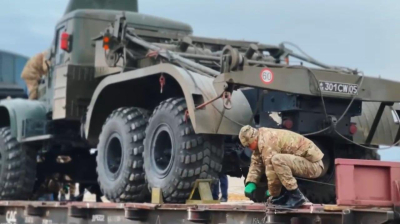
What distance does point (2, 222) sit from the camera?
9078 mm

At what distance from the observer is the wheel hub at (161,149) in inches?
301

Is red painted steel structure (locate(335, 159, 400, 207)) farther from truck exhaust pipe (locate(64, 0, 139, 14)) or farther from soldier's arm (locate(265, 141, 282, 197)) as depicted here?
truck exhaust pipe (locate(64, 0, 139, 14))

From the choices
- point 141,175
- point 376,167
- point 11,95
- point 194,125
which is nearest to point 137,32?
point 141,175

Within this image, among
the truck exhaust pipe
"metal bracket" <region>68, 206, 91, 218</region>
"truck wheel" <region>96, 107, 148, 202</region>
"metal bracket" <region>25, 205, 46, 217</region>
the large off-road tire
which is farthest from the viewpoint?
the truck exhaust pipe

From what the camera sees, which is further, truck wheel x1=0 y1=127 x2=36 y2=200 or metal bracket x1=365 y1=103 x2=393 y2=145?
truck wheel x1=0 y1=127 x2=36 y2=200

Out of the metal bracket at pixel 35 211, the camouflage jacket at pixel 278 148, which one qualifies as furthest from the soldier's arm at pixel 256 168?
the metal bracket at pixel 35 211

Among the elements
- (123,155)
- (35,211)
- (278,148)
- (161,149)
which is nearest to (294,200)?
(278,148)

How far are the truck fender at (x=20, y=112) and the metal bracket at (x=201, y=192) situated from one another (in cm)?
365

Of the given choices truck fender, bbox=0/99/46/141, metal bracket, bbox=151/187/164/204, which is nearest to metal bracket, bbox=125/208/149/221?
metal bracket, bbox=151/187/164/204

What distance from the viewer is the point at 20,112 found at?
10.0 metres

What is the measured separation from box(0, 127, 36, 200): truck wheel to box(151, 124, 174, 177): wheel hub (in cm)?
297

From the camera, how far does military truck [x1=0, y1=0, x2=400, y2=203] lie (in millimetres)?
7039

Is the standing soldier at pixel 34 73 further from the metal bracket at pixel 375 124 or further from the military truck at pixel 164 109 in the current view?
the metal bracket at pixel 375 124

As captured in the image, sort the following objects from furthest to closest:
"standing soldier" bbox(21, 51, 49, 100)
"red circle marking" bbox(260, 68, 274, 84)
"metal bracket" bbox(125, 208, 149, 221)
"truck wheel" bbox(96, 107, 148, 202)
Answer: "standing soldier" bbox(21, 51, 49, 100) → "truck wheel" bbox(96, 107, 148, 202) → "metal bracket" bbox(125, 208, 149, 221) → "red circle marking" bbox(260, 68, 274, 84)
